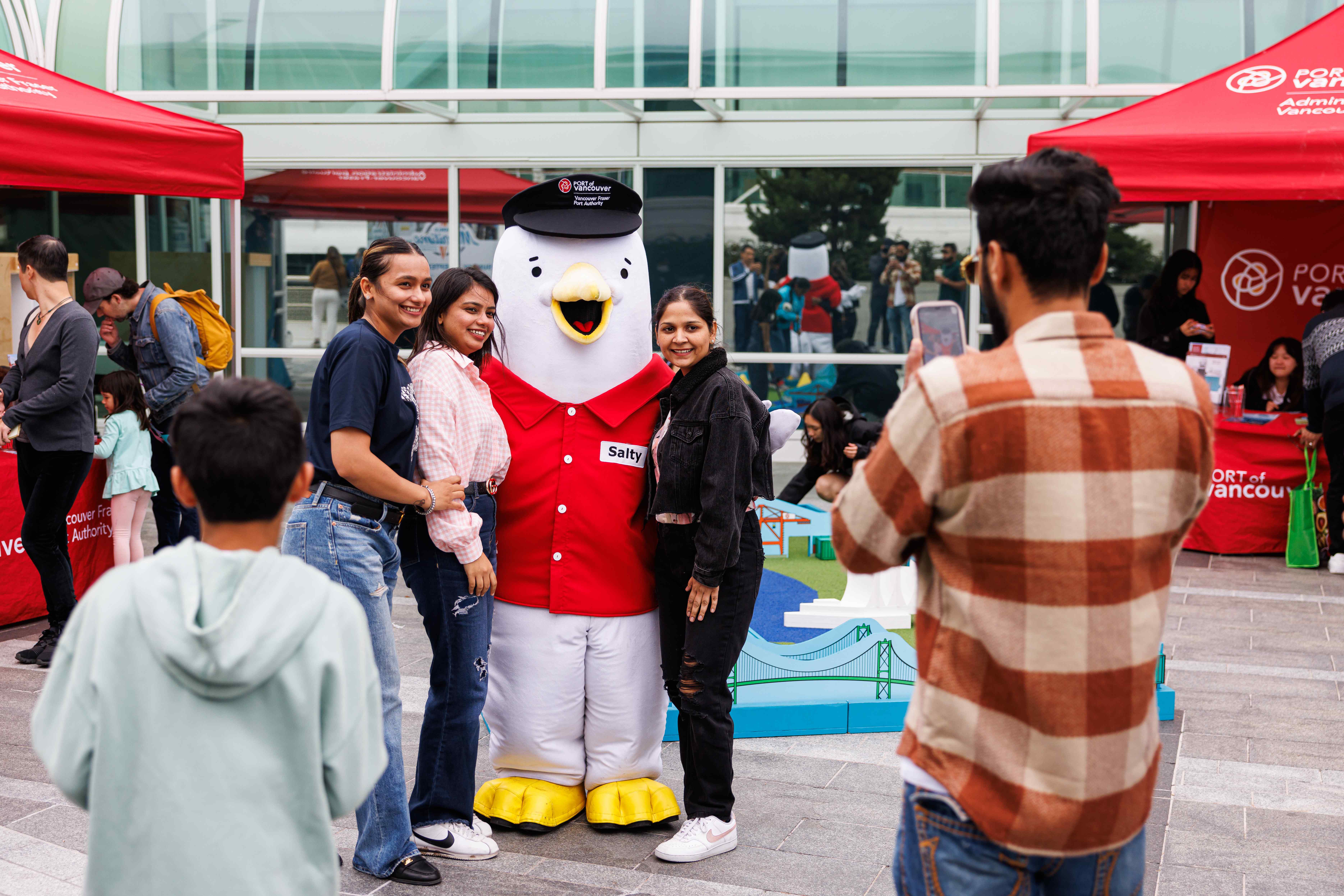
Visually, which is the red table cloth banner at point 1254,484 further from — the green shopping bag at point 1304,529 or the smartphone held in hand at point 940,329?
the smartphone held in hand at point 940,329

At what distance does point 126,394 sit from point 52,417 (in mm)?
817

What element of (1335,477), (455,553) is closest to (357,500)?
(455,553)

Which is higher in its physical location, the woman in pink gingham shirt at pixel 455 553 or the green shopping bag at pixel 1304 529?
the woman in pink gingham shirt at pixel 455 553

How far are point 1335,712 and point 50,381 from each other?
553 cm

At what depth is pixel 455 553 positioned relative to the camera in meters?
3.37

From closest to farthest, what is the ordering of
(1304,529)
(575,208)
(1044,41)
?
(575,208) < (1304,529) < (1044,41)

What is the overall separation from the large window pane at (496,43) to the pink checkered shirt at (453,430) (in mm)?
6613

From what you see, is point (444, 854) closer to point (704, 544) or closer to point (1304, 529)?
point (704, 544)

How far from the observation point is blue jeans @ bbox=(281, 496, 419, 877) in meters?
3.08

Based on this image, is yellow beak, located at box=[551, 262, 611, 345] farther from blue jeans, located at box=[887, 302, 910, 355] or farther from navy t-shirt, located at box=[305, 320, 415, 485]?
blue jeans, located at box=[887, 302, 910, 355]

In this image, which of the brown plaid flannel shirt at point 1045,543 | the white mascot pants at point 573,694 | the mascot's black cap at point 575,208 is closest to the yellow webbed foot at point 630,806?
the white mascot pants at point 573,694

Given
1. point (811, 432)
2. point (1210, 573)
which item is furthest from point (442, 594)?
point (1210, 573)

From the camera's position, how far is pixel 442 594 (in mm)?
3402

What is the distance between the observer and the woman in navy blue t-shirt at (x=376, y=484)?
3.07m
